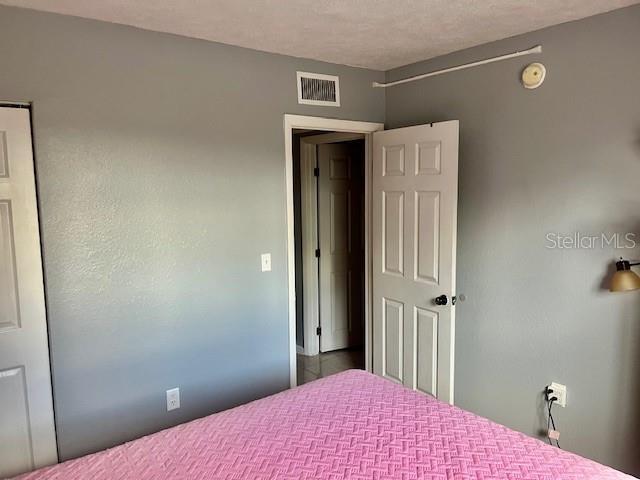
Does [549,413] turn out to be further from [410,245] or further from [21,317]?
[21,317]

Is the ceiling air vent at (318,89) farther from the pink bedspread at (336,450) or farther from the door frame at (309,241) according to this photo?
the pink bedspread at (336,450)

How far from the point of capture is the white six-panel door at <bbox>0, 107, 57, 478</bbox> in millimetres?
2219

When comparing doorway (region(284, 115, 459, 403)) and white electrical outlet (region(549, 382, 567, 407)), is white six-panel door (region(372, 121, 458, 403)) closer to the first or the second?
doorway (region(284, 115, 459, 403))

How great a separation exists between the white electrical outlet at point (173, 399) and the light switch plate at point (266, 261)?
0.87 metres

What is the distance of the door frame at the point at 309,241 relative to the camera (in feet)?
14.2

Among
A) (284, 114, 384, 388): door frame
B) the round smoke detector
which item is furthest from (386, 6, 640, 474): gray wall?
(284, 114, 384, 388): door frame

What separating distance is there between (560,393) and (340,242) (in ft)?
7.94

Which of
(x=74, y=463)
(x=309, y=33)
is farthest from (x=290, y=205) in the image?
(x=74, y=463)

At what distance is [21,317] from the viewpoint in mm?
2293

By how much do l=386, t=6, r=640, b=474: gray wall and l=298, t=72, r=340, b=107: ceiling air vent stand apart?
→ 0.62 meters

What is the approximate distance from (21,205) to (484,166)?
245cm

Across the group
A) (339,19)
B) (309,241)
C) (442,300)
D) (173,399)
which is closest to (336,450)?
(173,399)

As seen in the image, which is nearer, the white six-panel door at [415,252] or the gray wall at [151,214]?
the gray wall at [151,214]

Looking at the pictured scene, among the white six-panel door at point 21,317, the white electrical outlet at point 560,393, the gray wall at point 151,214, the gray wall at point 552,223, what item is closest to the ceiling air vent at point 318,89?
the gray wall at point 151,214
